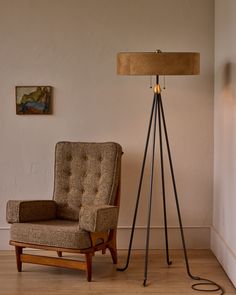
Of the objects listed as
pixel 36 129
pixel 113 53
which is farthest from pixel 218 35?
pixel 36 129

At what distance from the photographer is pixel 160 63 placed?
4207 millimetres

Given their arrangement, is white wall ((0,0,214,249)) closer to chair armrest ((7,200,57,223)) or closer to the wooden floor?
the wooden floor

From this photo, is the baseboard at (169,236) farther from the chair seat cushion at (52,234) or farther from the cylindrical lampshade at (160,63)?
the cylindrical lampshade at (160,63)

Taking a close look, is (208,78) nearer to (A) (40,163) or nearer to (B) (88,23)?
(B) (88,23)

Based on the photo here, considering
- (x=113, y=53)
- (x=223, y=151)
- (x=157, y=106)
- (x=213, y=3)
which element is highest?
(x=213, y=3)

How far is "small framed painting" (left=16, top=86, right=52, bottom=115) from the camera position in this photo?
5.11m

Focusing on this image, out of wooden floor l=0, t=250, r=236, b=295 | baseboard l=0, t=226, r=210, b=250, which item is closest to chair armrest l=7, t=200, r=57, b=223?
wooden floor l=0, t=250, r=236, b=295

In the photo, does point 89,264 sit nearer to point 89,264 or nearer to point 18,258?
point 89,264

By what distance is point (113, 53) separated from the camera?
5133 millimetres

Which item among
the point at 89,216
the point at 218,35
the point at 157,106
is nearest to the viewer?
the point at 89,216

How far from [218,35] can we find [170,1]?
55cm

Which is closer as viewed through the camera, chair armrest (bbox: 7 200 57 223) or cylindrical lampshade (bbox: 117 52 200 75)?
cylindrical lampshade (bbox: 117 52 200 75)

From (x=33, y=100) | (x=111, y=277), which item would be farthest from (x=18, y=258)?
(x=33, y=100)

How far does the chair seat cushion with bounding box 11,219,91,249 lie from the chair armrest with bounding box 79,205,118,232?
2.8 inches
